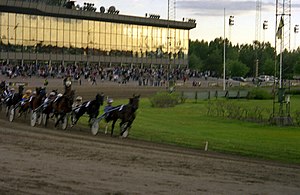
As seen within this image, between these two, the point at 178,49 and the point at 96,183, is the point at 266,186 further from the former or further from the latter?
the point at 178,49

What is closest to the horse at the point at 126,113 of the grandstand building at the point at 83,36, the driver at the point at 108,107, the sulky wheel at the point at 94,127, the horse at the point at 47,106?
the driver at the point at 108,107

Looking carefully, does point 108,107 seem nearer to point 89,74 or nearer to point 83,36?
point 89,74

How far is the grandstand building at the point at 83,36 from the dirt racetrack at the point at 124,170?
55851mm

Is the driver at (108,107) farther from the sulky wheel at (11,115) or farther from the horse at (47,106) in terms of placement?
the sulky wheel at (11,115)

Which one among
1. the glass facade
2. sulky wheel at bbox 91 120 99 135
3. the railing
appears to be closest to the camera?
sulky wheel at bbox 91 120 99 135

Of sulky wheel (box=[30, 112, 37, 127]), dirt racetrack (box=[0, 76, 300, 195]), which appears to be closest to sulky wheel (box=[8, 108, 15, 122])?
sulky wheel (box=[30, 112, 37, 127])

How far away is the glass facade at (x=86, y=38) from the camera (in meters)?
75.1

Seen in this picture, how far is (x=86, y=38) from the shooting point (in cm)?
8469

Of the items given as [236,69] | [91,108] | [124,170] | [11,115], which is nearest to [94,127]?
[91,108]

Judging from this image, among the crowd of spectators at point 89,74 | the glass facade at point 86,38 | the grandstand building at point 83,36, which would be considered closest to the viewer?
the crowd of spectators at point 89,74

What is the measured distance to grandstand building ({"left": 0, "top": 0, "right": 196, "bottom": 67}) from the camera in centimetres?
7425

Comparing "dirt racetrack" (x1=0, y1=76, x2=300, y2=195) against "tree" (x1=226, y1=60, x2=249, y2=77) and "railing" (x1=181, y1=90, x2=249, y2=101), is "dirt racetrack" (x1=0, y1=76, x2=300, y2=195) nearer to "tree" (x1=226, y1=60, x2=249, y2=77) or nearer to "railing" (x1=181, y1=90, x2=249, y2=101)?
"railing" (x1=181, y1=90, x2=249, y2=101)

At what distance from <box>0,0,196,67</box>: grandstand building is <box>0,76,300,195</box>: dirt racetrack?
183 ft

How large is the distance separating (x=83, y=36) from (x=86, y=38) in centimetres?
53
